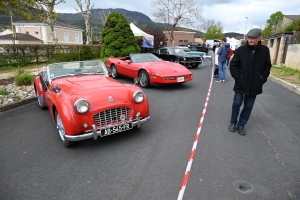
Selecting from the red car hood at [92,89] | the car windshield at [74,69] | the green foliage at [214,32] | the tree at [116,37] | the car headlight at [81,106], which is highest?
the green foliage at [214,32]

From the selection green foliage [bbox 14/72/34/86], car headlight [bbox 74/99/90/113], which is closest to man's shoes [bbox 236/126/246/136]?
car headlight [bbox 74/99/90/113]

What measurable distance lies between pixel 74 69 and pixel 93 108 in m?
1.96

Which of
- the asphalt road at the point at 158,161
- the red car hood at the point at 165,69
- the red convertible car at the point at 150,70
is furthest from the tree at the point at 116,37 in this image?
the asphalt road at the point at 158,161

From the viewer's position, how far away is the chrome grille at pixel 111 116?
3114 mm

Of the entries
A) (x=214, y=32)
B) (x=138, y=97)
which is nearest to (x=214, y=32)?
(x=214, y=32)

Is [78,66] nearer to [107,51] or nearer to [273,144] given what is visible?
[273,144]

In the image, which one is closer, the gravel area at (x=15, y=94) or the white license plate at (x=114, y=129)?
the white license plate at (x=114, y=129)

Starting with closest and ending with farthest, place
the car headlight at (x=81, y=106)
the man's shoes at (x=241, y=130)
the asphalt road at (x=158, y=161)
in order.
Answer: the asphalt road at (x=158, y=161) → the car headlight at (x=81, y=106) → the man's shoes at (x=241, y=130)

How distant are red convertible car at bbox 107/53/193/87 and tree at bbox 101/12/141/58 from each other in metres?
5.83

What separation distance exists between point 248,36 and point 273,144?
186cm

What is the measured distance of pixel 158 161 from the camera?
9.45ft

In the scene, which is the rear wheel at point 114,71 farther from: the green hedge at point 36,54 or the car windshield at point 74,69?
the green hedge at point 36,54

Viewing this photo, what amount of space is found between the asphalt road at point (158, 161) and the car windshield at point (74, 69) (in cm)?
110

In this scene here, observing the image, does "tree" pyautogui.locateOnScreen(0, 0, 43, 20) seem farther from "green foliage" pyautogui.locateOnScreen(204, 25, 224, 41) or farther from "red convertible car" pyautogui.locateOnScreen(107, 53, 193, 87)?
"green foliage" pyautogui.locateOnScreen(204, 25, 224, 41)
